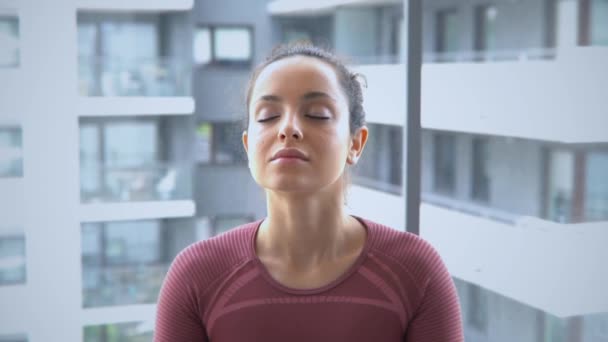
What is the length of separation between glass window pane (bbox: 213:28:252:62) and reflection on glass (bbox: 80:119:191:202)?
0.27 metres

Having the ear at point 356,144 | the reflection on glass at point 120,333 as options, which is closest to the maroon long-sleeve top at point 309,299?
the ear at point 356,144

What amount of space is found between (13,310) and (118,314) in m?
0.27

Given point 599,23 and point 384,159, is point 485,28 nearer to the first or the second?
point 599,23

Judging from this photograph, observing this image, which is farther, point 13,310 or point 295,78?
point 13,310

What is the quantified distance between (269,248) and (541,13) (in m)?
2.32

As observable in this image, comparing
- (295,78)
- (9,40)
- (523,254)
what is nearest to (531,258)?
(523,254)

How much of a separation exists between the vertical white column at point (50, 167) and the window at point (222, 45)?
1.15ft

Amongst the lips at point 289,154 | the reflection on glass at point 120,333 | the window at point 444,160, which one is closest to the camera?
the lips at point 289,154

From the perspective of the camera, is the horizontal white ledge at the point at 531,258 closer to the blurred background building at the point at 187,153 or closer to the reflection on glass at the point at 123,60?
the blurred background building at the point at 187,153

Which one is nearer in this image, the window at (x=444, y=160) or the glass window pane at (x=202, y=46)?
the glass window pane at (x=202, y=46)

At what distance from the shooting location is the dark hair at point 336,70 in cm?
117

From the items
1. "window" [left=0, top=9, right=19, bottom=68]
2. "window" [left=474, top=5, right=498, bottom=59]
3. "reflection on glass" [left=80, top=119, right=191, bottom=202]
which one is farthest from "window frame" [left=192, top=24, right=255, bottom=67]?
"window" [left=474, top=5, right=498, bottom=59]

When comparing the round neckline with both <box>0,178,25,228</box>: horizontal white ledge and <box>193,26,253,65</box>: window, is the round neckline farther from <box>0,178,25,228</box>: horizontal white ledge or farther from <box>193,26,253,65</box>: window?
<box>193,26,253,65</box>: window

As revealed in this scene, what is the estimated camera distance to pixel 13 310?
71.3 inches
